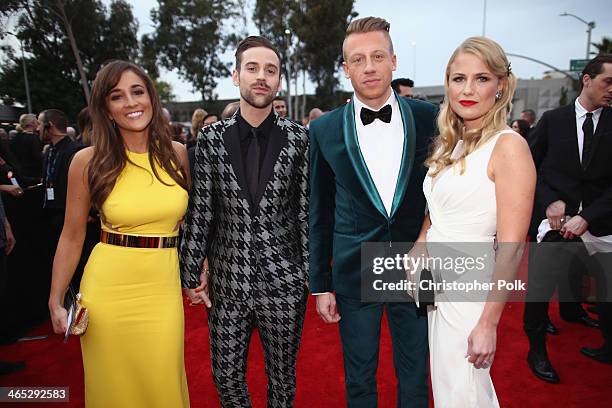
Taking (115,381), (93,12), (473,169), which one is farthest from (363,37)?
(93,12)

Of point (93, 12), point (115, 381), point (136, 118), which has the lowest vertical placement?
point (115, 381)

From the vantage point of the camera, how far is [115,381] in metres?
2.06

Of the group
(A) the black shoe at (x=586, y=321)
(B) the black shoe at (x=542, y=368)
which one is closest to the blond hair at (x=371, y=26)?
(B) the black shoe at (x=542, y=368)

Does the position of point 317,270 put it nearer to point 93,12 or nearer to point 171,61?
point 93,12

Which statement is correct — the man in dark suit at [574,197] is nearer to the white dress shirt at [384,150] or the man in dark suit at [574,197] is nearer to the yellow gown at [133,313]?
the white dress shirt at [384,150]

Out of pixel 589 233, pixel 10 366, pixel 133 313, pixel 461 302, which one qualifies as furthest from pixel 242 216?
pixel 10 366

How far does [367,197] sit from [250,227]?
639mm

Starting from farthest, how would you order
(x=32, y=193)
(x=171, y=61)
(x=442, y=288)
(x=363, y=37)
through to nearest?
(x=171, y=61) < (x=32, y=193) < (x=363, y=37) < (x=442, y=288)

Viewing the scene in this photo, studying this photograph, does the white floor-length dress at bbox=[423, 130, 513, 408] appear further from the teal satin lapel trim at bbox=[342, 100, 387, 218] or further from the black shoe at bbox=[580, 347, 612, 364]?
the black shoe at bbox=[580, 347, 612, 364]

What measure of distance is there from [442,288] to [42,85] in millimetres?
30136

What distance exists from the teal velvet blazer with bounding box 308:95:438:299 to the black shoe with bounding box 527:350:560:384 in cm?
203

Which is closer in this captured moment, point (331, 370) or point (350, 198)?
point (350, 198)

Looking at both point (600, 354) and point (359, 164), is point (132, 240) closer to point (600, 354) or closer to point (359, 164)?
point (359, 164)

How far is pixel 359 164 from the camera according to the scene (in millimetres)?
2008
